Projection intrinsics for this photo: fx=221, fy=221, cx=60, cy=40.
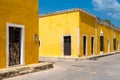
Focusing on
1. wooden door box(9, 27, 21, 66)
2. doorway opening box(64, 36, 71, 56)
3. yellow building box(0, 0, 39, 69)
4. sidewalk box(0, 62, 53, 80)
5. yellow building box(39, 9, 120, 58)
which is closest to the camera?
sidewalk box(0, 62, 53, 80)

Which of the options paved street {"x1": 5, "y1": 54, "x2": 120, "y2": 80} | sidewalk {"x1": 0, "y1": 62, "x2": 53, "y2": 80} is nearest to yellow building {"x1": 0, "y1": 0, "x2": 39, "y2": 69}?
sidewalk {"x1": 0, "y1": 62, "x2": 53, "y2": 80}

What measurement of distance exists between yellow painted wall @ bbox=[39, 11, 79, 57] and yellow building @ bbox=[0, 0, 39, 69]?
831 cm

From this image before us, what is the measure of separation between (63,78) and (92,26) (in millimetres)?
16463

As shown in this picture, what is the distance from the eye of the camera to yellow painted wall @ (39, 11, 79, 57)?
72.9ft

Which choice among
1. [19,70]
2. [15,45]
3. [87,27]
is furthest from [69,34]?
[19,70]

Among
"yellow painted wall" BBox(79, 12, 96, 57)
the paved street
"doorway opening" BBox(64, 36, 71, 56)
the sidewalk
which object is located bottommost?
the paved street

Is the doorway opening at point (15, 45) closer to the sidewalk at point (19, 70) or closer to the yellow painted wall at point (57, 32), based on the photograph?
the sidewalk at point (19, 70)

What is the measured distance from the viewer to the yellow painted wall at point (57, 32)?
22.2 m

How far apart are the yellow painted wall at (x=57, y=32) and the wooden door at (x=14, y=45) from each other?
389 inches

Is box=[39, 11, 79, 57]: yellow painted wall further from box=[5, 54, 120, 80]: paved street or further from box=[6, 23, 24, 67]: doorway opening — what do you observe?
box=[6, 23, 24, 67]: doorway opening

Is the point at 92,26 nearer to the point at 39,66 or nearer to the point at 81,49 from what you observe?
the point at 81,49

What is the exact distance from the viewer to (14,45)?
1271 centimetres

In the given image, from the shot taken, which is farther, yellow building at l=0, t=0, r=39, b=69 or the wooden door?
the wooden door

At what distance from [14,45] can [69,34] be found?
10566 mm
